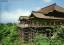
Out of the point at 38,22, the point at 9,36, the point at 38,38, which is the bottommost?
the point at 9,36

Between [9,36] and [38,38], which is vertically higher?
[38,38]

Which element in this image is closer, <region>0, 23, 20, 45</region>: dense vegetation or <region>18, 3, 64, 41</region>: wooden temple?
<region>0, 23, 20, 45</region>: dense vegetation

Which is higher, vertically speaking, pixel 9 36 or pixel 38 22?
pixel 38 22

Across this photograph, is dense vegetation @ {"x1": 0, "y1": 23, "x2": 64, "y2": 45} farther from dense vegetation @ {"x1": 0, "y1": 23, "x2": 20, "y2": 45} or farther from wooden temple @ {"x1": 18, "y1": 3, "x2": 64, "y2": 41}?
wooden temple @ {"x1": 18, "y1": 3, "x2": 64, "y2": 41}

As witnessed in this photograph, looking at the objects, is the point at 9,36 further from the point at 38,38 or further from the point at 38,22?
the point at 38,38

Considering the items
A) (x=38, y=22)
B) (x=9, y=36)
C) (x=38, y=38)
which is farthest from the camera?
(x=38, y=22)

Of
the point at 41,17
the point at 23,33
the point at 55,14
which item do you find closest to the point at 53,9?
the point at 55,14

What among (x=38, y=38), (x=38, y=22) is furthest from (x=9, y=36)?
(x=38, y=38)

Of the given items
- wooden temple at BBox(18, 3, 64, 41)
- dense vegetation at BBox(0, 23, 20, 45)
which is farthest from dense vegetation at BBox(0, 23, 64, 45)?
wooden temple at BBox(18, 3, 64, 41)

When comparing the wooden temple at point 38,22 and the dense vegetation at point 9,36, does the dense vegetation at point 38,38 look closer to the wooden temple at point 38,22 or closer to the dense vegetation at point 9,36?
the dense vegetation at point 9,36

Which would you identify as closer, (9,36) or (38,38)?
(38,38)

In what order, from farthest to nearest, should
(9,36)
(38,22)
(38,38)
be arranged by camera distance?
(38,22)
(9,36)
(38,38)

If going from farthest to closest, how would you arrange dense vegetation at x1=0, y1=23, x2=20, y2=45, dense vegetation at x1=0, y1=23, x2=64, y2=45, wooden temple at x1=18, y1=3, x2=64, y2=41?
wooden temple at x1=18, y1=3, x2=64, y2=41
dense vegetation at x1=0, y1=23, x2=20, y2=45
dense vegetation at x1=0, y1=23, x2=64, y2=45

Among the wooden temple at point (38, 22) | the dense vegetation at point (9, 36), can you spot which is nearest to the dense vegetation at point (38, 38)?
the dense vegetation at point (9, 36)
